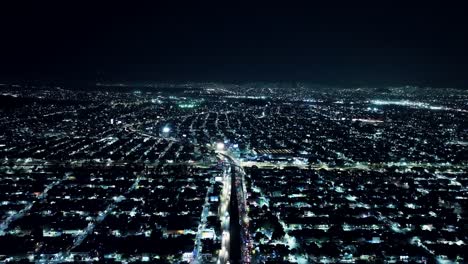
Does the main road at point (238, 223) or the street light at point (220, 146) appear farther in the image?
the street light at point (220, 146)

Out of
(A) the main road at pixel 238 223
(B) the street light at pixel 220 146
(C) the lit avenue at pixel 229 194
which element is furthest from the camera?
(B) the street light at pixel 220 146

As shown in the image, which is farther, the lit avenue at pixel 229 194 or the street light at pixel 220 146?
the street light at pixel 220 146

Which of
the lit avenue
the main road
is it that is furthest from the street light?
the main road

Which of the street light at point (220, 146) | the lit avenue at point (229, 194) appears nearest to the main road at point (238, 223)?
the lit avenue at point (229, 194)

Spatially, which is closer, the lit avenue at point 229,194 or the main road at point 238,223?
the main road at point 238,223

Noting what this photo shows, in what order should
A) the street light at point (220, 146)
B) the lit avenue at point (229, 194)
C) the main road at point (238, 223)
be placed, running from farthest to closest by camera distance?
the street light at point (220, 146)
the lit avenue at point (229, 194)
the main road at point (238, 223)

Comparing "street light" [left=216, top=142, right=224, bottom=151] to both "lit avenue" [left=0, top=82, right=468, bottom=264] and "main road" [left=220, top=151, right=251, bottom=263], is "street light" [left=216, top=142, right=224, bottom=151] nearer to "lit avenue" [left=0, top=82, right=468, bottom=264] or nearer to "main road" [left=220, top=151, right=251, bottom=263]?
"lit avenue" [left=0, top=82, right=468, bottom=264]

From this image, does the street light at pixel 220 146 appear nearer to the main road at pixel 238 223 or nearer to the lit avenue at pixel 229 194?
the lit avenue at pixel 229 194

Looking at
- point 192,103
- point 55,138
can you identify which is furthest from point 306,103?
point 55,138

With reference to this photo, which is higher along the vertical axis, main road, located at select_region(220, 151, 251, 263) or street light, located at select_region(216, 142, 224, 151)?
main road, located at select_region(220, 151, 251, 263)

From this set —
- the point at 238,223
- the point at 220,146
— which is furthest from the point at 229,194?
the point at 220,146

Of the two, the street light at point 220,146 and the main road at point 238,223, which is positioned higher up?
the main road at point 238,223
